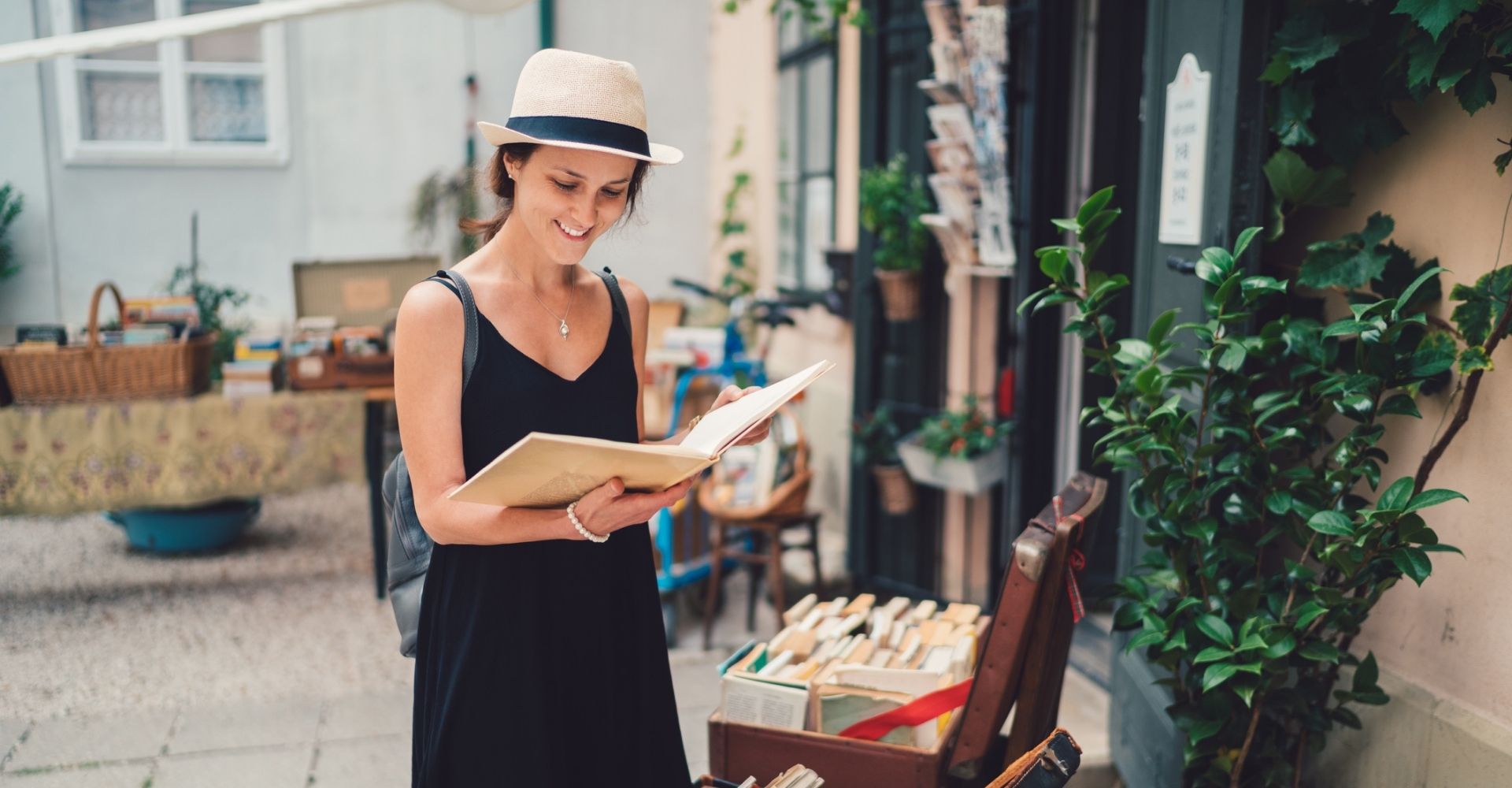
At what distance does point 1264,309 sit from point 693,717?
2230 millimetres

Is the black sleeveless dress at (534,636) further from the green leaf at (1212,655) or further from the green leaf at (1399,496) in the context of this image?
the green leaf at (1399,496)

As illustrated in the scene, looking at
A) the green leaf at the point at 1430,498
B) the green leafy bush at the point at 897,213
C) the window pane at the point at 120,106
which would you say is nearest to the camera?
the green leaf at the point at 1430,498

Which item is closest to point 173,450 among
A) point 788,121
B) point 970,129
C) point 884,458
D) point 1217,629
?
point 884,458

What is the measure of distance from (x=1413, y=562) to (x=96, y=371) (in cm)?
471

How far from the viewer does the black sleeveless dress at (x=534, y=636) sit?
1.79 meters

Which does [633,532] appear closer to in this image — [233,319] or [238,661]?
[238,661]

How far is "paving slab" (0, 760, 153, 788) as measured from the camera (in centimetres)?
345

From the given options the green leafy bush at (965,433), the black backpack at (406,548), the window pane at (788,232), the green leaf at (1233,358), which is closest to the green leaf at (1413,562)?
the green leaf at (1233,358)

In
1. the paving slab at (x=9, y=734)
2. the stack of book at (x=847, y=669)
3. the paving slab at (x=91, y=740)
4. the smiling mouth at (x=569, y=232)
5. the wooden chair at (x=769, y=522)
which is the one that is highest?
the smiling mouth at (x=569, y=232)

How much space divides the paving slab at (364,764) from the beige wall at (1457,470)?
2664mm

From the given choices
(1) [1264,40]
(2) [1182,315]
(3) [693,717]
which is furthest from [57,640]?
(1) [1264,40]

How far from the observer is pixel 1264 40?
2.62 meters

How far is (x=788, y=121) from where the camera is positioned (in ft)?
22.6

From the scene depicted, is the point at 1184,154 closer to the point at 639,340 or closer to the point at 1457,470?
the point at 1457,470
